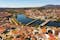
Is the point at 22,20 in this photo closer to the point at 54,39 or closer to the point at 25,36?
the point at 25,36

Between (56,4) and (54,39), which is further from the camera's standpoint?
(56,4)

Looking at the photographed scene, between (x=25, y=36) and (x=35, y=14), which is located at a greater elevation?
(x=35, y=14)

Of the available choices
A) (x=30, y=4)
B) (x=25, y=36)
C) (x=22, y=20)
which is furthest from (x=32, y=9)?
(x=25, y=36)

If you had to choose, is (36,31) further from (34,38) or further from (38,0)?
(38,0)

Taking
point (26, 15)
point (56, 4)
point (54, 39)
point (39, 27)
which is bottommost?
point (54, 39)

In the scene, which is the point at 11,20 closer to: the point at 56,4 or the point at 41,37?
the point at 41,37

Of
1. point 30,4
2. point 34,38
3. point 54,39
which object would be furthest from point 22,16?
point 54,39

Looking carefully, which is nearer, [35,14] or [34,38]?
[34,38]

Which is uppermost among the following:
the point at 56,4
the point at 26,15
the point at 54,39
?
the point at 56,4
